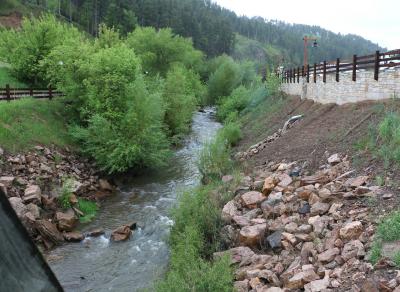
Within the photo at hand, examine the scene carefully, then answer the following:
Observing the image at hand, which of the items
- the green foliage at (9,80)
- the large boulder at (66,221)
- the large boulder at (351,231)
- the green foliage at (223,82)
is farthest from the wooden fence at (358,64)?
the green foliage at (223,82)

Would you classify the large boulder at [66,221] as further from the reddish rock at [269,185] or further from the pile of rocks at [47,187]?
the reddish rock at [269,185]

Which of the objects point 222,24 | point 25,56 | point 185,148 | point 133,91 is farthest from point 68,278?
point 222,24

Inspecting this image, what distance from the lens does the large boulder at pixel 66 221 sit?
14.9m

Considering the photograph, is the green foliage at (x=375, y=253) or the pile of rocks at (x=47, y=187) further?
the pile of rocks at (x=47, y=187)

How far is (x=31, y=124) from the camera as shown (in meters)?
20.8

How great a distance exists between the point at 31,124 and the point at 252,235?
1545 centimetres

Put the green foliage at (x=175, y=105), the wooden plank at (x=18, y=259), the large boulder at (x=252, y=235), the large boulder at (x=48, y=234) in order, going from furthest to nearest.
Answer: the green foliage at (x=175, y=105), the large boulder at (x=48, y=234), the large boulder at (x=252, y=235), the wooden plank at (x=18, y=259)

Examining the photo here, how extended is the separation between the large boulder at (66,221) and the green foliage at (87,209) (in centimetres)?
49

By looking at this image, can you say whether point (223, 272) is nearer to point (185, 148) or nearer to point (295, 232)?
point (295, 232)

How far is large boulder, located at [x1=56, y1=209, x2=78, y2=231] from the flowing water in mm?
521

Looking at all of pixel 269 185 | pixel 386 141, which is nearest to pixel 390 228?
pixel 386 141

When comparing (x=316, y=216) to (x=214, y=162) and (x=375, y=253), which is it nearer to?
(x=375, y=253)

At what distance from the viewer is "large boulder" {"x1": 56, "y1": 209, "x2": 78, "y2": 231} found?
14.9m

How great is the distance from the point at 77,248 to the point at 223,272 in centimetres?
741
